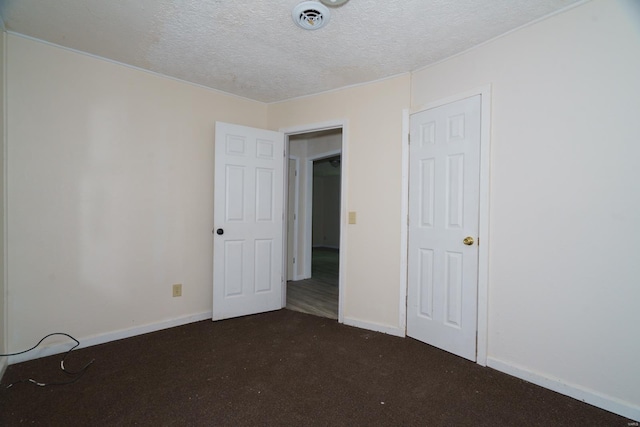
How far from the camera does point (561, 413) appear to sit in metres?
1.72

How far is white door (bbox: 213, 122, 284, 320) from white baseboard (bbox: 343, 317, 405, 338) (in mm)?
919

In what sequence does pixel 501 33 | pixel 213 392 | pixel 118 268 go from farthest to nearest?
pixel 118 268 → pixel 501 33 → pixel 213 392

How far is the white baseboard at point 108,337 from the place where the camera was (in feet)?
7.48

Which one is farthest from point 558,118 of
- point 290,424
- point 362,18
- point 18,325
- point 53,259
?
point 18,325

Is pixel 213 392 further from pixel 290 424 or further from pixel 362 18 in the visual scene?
pixel 362 18

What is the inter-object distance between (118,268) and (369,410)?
2333 mm

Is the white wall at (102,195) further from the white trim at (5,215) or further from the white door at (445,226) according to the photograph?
the white door at (445,226)

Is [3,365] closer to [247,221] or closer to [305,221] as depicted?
[247,221]

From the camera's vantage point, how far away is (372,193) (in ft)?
9.80

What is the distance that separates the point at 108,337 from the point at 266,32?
2777mm

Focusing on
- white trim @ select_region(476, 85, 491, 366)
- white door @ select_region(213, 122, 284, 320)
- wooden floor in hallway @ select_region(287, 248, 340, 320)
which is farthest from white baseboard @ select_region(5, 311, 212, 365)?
white trim @ select_region(476, 85, 491, 366)

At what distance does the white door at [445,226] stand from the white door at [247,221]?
152 centimetres

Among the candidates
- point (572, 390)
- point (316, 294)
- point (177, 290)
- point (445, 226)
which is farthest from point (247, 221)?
point (572, 390)

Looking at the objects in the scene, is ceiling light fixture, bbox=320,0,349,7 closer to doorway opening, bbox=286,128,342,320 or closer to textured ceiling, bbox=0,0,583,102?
textured ceiling, bbox=0,0,583,102
